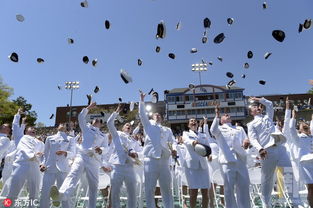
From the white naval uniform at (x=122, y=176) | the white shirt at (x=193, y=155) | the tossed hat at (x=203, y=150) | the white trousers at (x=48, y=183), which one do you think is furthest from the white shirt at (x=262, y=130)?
the white trousers at (x=48, y=183)

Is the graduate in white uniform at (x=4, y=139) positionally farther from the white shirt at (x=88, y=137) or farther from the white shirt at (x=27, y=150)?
the white shirt at (x=88, y=137)

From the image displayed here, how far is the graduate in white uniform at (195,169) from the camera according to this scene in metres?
5.74

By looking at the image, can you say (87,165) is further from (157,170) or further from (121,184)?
(157,170)

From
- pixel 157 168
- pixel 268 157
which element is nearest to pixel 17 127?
pixel 157 168

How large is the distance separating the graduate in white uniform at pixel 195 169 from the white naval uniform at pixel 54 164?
276 cm

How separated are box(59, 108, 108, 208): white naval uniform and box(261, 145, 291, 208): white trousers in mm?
3565

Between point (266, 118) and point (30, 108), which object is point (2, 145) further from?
point (30, 108)

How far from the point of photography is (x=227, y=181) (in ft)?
17.0

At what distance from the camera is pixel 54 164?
5.94 metres

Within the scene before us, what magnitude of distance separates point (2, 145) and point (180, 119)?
54470mm

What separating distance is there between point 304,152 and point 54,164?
5.46m

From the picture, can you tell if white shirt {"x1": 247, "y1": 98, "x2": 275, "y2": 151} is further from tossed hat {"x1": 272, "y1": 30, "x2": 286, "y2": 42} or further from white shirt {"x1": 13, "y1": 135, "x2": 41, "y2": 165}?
white shirt {"x1": 13, "y1": 135, "x2": 41, "y2": 165}

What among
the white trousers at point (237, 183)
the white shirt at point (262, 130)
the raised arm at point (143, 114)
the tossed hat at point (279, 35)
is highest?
the tossed hat at point (279, 35)

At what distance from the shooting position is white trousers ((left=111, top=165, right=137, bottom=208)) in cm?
560
